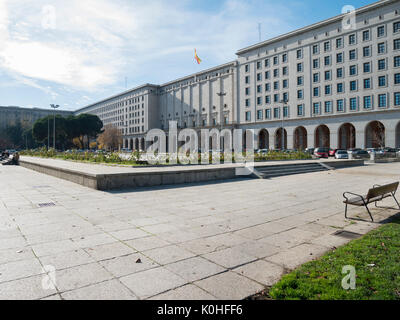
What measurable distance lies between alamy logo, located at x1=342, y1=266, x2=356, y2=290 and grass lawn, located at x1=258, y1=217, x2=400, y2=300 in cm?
4

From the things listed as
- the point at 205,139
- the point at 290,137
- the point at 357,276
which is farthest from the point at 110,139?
the point at 357,276

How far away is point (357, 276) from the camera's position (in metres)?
3.59

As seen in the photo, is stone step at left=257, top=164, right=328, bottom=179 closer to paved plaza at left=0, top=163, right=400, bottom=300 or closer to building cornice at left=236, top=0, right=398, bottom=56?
paved plaza at left=0, top=163, right=400, bottom=300

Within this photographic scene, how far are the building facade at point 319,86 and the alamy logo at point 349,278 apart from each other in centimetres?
3398

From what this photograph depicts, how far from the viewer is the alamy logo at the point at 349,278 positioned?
3.34 m

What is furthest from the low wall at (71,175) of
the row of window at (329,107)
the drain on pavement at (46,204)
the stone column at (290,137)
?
the row of window at (329,107)

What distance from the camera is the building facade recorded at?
148 ft

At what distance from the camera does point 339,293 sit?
10.4ft

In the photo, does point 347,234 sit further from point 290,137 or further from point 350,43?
point 290,137

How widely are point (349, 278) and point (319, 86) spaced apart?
184 ft

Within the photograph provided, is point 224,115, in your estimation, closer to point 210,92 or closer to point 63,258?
point 210,92

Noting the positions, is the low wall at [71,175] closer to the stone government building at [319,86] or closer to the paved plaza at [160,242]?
the paved plaza at [160,242]

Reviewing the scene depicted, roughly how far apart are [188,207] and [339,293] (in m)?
5.50
